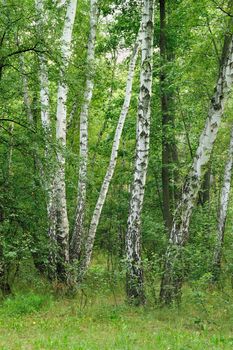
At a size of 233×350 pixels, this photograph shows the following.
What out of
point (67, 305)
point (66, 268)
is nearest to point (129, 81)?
point (66, 268)

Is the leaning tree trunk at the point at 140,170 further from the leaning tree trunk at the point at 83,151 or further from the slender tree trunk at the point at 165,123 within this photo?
the leaning tree trunk at the point at 83,151

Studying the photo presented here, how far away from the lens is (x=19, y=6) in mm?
8539

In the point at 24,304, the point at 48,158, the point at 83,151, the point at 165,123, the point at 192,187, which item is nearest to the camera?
the point at 192,187

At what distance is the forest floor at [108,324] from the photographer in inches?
255

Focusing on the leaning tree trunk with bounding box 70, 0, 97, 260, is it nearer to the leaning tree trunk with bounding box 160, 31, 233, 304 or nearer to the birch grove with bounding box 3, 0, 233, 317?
the birch grove with bounding box 3, 0, 233, 317

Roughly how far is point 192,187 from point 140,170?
1.25 m

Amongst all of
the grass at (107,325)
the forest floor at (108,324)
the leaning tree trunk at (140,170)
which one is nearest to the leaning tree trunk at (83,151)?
the forest floor at (108,324)

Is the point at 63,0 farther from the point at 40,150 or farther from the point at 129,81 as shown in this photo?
the point at 40,150

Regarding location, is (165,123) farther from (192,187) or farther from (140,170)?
(192,187)

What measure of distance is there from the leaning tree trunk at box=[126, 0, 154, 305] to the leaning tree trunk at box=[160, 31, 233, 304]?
637mm

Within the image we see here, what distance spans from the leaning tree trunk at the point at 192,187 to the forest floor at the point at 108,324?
0.55 meters

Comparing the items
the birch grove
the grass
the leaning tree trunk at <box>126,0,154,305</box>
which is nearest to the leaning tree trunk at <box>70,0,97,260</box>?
the birch grove

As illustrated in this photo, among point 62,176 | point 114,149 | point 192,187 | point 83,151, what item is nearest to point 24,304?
point 62,176

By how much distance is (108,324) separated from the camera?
8.02 meters
